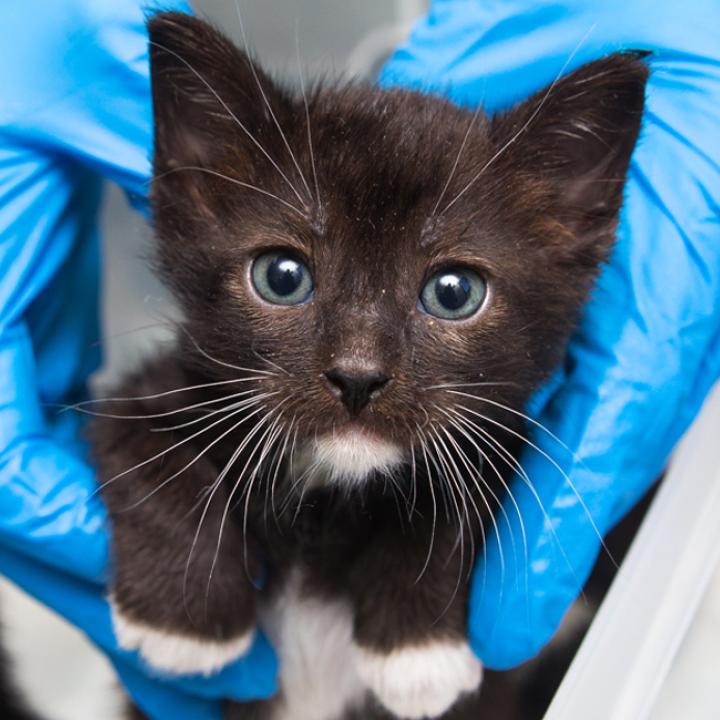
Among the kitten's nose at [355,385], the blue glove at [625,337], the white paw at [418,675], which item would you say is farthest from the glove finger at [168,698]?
the kitten's nose at [355,385]

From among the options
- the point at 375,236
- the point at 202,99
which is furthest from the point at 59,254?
the point at 375,236

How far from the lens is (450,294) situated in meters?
1.51

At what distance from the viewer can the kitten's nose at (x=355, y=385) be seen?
4.42ft

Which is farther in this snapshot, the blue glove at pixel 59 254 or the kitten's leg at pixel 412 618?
the blue glove at pixel 59 254

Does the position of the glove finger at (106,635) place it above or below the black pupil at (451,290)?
below

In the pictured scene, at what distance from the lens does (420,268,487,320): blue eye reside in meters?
1.51

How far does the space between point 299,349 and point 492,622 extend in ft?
2.32

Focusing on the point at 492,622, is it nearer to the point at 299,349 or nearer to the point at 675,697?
→ the point at 675,697

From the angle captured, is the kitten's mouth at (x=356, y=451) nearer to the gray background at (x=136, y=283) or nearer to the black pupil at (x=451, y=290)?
the black pupil at (x=451, y=290)

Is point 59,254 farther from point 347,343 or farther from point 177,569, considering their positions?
point 347,343

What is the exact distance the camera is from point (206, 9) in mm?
2711

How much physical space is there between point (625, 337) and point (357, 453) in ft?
2.46

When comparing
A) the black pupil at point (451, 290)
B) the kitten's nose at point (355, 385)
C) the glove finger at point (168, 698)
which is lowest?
the glove finger at point (168, 698)

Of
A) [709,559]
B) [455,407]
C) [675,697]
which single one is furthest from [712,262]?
[675,697]
